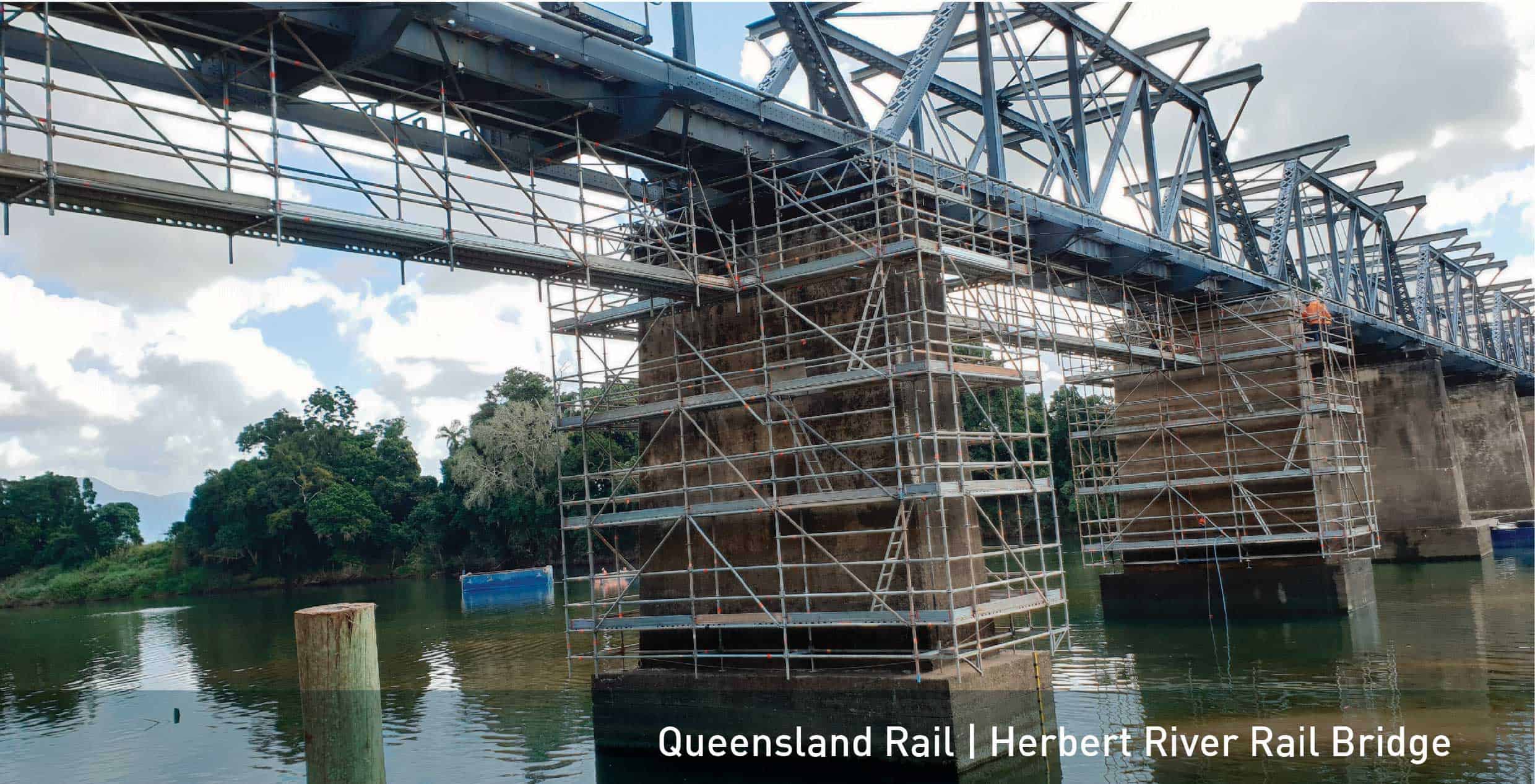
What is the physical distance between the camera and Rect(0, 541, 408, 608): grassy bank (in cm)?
7006

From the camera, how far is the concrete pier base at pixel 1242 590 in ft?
86.6

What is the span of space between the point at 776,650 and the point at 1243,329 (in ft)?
66.0

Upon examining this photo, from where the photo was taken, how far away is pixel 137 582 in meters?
70.9

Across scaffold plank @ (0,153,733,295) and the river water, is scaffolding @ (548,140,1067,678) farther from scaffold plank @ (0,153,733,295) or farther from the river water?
the river water

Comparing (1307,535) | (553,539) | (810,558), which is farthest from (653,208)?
(553,539)

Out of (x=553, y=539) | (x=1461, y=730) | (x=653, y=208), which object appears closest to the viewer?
(x=1461, y=730)

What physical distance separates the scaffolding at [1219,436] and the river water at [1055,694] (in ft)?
7.76

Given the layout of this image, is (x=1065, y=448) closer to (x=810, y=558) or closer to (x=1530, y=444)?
(x=1530, y=444)

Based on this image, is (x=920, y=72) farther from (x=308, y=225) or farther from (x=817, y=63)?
(x=308, y=225)

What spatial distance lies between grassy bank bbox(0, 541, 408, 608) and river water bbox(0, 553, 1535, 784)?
3640 cm

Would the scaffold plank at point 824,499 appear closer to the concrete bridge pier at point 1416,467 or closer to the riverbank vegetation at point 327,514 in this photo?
the concrete bridge pier at point 1416,467

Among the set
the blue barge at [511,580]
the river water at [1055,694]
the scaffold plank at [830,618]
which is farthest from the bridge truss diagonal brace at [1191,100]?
the blue barge at [511,580]

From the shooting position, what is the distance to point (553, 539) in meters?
62.7

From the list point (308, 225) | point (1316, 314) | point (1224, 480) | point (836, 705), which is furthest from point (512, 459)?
point (308, 225)
